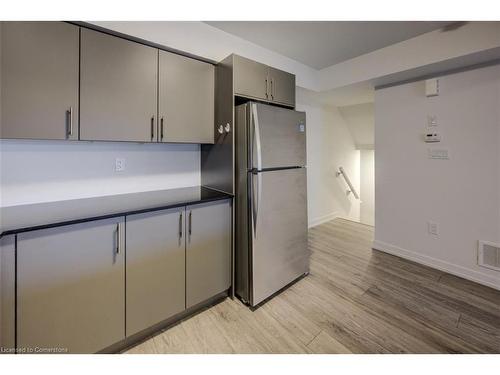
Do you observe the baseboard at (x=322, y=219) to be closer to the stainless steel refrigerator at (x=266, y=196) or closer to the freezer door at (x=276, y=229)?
the freezer door at (x=276, y=229)

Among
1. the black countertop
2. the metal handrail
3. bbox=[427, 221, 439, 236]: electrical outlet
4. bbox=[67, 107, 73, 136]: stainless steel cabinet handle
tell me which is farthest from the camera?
the metal handrail

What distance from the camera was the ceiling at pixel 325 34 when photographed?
212cm

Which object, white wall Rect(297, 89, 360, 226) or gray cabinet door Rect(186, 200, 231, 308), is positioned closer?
gray cabinet door Rect(186, 200, 231, 308)

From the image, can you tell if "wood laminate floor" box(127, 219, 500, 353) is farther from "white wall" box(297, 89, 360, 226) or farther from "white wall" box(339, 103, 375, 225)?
"white wall" box(339, 103, 375, 225)

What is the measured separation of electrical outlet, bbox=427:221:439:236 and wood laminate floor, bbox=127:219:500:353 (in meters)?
0.43

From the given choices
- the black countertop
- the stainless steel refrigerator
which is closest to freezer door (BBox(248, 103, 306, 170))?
the stainless steel refrigerator

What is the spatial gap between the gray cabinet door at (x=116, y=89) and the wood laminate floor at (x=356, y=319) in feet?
4.79

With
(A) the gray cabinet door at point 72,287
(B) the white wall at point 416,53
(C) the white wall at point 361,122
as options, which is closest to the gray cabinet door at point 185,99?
(A) the gray cabinet door at point 72,287

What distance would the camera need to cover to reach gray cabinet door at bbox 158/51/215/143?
176 centimetres

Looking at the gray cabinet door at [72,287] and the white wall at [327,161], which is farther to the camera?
the white wall at [327,161]

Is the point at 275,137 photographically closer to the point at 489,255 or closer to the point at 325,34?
the point at 325,34

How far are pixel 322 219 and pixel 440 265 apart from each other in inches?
72.1

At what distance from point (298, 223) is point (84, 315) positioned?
5.65 ft
